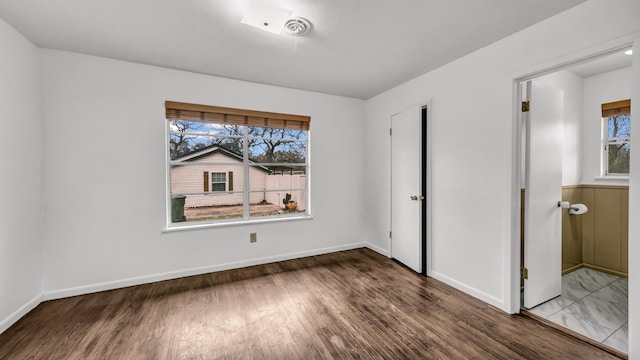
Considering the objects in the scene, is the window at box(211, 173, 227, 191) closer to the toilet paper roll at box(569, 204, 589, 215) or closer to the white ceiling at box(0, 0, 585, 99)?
the white ceiling at box(0, 0, 585, 99)

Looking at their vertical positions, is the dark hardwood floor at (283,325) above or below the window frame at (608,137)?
below

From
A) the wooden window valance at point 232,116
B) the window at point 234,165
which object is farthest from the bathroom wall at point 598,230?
the wooden window valance at point 232,116

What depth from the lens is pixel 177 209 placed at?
10.3 feet

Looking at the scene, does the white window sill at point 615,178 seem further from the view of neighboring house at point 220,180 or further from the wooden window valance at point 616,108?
the view of neighboring house at point 220,180

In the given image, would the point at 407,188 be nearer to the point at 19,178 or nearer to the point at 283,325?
the point at 283,325

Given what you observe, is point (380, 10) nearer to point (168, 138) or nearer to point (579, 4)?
point (579, 4)

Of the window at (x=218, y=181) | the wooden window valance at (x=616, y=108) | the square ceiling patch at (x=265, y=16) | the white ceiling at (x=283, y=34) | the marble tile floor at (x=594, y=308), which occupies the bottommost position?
the marble tile floor at (x=594, y=308)

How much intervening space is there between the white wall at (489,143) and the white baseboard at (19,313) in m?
4.00

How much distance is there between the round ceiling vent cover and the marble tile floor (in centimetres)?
320

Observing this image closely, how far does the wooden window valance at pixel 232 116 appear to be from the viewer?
298 cm

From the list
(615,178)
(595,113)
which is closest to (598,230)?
(615,178)

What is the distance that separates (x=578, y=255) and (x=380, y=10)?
3799mm

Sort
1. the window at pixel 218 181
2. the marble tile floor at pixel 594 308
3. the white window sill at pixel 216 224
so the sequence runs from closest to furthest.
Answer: the marble tile floor at pixel 594 308
the white window sill at pixel 216 224
the window at pixel 218 181

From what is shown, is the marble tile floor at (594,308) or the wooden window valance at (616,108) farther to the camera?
the wooden window valance at (616,108)
